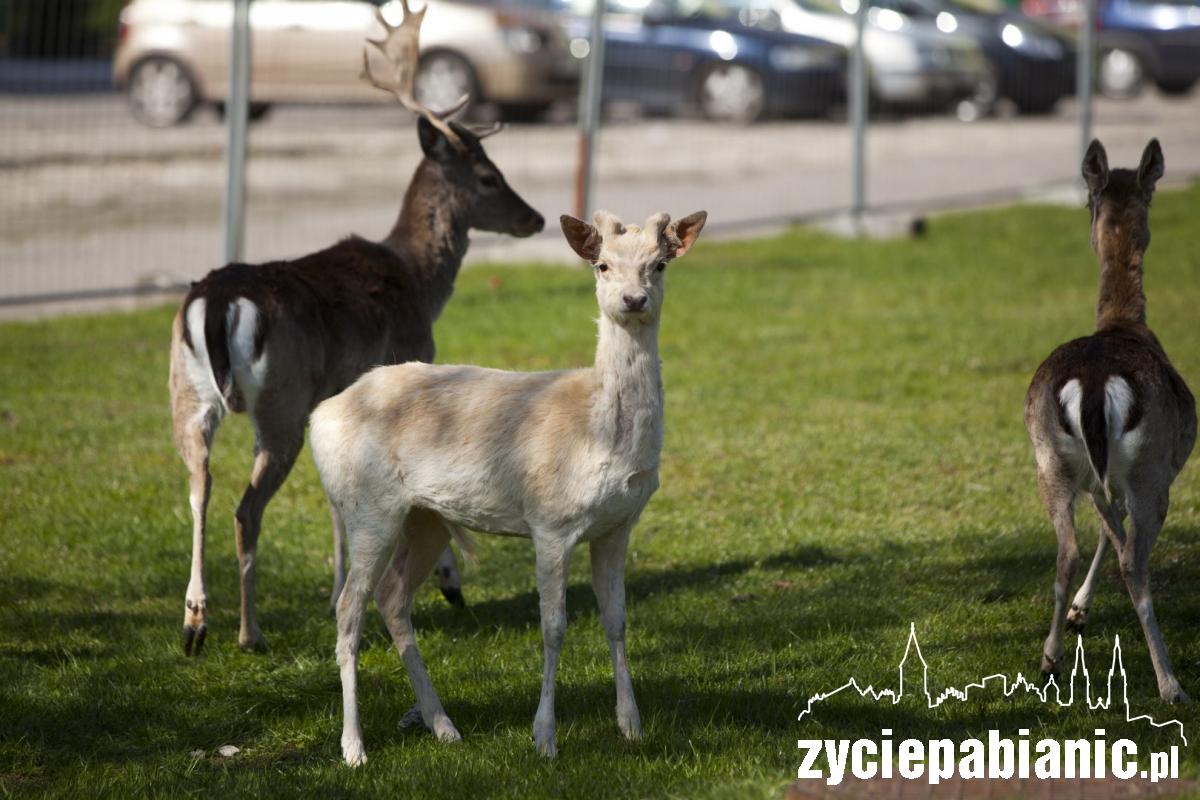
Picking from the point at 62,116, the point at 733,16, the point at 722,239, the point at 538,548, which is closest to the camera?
the point at 538,548

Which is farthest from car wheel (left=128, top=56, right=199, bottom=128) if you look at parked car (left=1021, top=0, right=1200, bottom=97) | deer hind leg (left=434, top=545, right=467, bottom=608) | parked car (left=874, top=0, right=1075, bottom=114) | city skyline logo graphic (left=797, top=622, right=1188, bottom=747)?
city skyline logo graphic (left=797, top=622, right=1188, bottom=747)

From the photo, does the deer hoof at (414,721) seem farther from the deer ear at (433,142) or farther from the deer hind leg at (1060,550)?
the deer ear at (433,142)

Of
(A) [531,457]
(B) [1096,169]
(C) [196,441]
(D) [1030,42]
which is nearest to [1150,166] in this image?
(B) [1096,169]

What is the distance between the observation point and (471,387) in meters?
5.62

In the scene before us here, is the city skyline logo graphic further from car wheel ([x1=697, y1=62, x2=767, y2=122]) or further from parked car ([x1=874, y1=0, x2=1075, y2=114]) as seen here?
parked car ([x1=874, y1=0, x2=1075, y2=114])

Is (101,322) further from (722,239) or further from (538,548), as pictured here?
(538,548)

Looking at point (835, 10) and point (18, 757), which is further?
point (835, 10)

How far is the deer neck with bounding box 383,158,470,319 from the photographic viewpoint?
790cm

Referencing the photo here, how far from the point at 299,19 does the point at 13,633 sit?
1072 centimetres

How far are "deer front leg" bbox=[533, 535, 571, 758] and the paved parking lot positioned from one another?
9.13 metres

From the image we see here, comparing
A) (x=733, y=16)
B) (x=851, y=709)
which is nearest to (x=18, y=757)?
(x=851, y=709)

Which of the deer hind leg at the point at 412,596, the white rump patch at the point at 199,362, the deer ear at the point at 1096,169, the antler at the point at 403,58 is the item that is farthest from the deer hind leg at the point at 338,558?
the deer ear at the point at 1096,169

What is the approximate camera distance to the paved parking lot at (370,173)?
47.6 feet

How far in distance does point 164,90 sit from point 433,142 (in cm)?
1171
